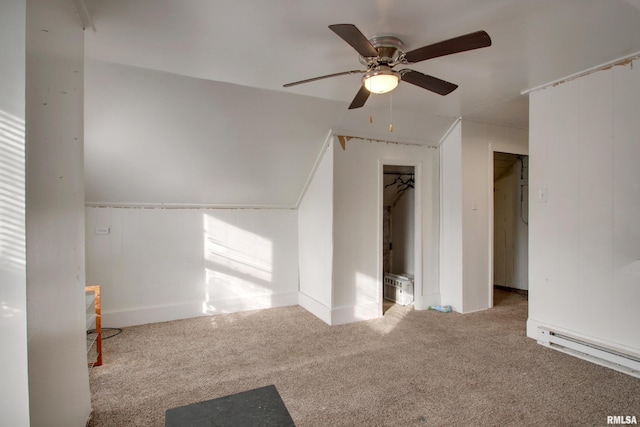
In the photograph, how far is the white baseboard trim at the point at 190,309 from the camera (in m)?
3.30

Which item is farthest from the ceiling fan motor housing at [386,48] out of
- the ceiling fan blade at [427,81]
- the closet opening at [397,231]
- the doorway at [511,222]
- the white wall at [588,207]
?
the doorway at [511,222]

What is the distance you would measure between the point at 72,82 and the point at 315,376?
89.0 inches

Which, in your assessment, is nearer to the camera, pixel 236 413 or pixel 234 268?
pixel 236 413

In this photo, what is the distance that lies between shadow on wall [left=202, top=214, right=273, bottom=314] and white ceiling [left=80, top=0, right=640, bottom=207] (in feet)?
5.00

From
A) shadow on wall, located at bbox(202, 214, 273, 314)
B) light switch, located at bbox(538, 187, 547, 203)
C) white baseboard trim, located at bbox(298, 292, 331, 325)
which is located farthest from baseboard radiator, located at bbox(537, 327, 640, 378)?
shadow on wall, located at bbox(202, 214, 273, 314)

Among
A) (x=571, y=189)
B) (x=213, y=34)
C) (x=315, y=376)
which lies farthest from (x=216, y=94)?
(x=571, y=189)

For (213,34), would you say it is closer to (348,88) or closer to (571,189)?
(348,88)

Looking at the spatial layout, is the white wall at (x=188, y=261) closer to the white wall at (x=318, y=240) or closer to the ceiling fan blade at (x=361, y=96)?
the white wall at (x=318, y=240)

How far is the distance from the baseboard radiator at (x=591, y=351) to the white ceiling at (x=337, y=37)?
2.14 m

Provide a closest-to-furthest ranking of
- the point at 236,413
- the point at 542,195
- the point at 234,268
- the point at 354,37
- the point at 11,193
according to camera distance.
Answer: the point at 11,193 → the point at 236,413 → the point at 354,37 → the point at 542,195 → the point at 234,268

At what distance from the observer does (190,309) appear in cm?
362

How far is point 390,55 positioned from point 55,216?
6.53 feet

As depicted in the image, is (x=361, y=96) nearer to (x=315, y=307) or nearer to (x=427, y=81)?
(x=427, y=81)

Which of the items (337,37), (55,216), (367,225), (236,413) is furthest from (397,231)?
(55,216)
